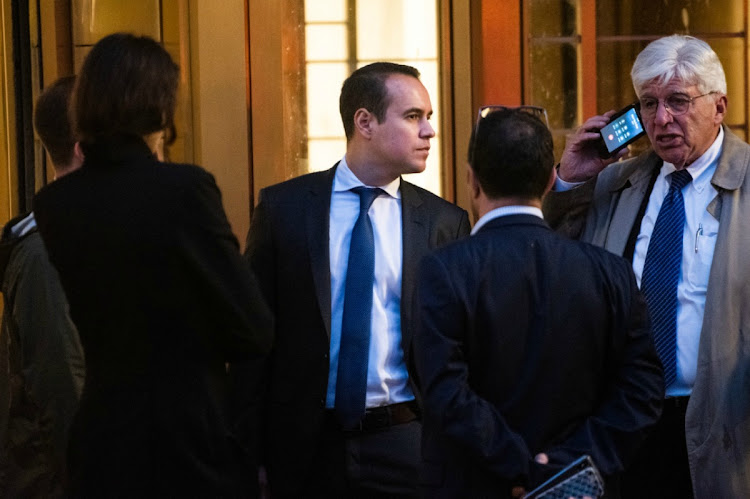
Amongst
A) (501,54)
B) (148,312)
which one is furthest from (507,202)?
(501,54)

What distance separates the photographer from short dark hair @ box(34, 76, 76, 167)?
3561 millimetres

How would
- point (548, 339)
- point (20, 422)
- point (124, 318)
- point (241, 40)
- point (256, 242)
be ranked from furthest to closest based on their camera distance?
point (241, 40) → point (256, 242) → point (20, 422) → point (548, 339) → point (124, 318)

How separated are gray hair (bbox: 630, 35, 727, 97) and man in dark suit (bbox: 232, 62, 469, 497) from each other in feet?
2.56

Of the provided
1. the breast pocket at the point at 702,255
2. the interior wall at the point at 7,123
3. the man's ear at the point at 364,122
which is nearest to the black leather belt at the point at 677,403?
the breast pocket at the point at 702,255

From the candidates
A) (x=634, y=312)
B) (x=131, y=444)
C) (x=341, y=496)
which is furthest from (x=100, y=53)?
(x=341, y=496)

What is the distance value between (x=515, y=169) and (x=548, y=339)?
424 mm

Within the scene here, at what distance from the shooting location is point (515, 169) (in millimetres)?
2924

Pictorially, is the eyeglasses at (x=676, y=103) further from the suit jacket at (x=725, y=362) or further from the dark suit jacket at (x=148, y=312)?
the dark suit jacket at (x=148, y=312)

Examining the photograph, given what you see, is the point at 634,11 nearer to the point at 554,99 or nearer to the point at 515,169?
the point at 554,99

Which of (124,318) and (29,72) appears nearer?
(124,318)

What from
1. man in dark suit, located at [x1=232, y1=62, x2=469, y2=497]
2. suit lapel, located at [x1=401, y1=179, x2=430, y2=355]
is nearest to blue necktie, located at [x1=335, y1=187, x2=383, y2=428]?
man in dark suit, located at [x1=232, y1=62, x2=469, y2=497]

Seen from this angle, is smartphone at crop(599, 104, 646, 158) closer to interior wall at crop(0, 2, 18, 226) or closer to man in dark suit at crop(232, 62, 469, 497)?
man in dark suit at crop(232, 62, 469, 497)

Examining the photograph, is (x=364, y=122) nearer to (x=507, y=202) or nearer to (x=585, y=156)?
(x=585, y=156)

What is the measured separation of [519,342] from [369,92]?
1504 mm
